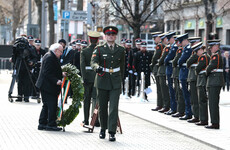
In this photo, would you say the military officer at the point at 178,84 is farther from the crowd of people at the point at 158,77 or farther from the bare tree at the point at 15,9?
the bare tree at the point at 15,9

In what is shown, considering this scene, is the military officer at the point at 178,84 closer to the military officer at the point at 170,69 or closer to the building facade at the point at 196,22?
the military officer at the point at 170,69

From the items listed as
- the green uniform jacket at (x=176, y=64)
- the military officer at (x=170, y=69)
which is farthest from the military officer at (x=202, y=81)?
the military officer at (x=170, y=69)

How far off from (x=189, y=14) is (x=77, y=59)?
29367 mm

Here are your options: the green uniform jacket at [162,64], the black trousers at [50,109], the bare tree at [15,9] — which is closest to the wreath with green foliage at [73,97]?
the black trousers at [50,109]

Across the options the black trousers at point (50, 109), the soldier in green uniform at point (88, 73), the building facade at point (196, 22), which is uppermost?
the building facade at point (196, 22)

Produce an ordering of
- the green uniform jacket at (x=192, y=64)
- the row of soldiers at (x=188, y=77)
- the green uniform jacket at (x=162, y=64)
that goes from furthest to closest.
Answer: the green uniform jacket at (x=162, y=64) → the green uniform jacket at (x=192, y=64) → the row of soldiers at (x=188, y=77)

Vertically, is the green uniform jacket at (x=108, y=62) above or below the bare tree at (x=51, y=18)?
below

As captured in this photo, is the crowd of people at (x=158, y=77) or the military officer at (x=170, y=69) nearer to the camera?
the crowd of people at (x=158, y=77)

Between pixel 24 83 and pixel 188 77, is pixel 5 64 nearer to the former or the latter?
pixel 24 83

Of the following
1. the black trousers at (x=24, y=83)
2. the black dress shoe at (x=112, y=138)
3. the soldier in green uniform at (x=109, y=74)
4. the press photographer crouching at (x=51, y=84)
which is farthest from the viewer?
the black trousers at (x=24, y=83)

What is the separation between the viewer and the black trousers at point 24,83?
62.8ft

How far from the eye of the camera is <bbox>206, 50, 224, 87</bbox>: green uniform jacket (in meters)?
13.0

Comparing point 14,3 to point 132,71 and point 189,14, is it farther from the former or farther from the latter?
point 132,71

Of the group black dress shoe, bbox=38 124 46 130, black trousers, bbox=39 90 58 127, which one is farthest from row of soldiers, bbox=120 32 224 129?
black dress shoe, bbox=38 124 46 130
